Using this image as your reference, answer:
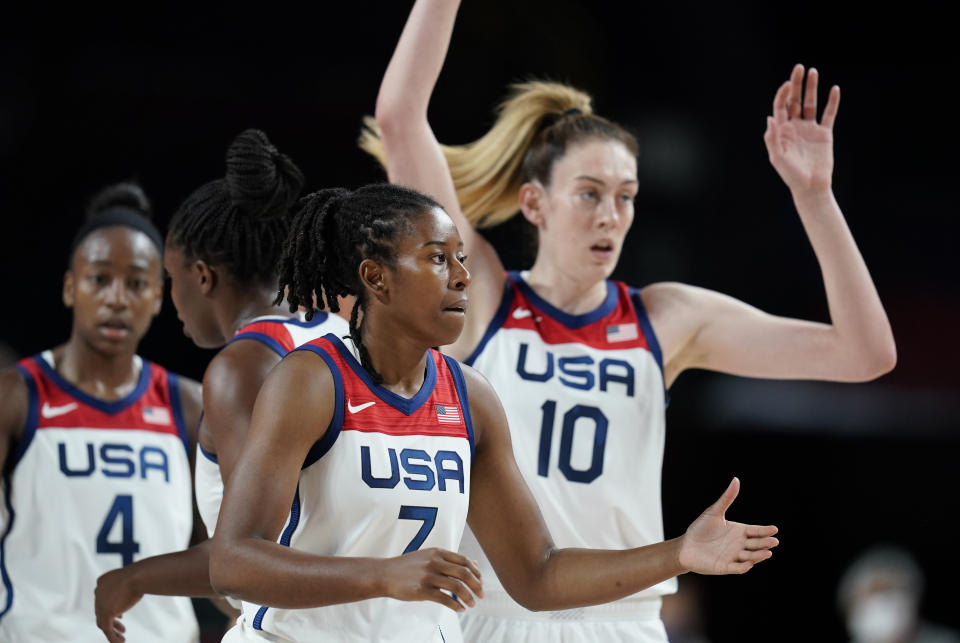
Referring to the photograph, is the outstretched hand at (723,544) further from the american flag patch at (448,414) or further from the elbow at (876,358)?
the elbow at (876,358)

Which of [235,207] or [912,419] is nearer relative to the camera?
[235,207]

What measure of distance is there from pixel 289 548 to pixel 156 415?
226 centimetres

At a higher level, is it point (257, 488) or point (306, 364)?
point (306, 364)

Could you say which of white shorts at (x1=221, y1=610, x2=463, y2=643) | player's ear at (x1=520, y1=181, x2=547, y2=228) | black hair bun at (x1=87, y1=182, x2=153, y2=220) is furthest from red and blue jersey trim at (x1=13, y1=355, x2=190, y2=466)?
white shorts at (x1=221, y1=610, x2=463, y2=643)

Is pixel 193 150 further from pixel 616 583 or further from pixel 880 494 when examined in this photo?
pixel 616 583

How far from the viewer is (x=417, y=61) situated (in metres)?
3.21

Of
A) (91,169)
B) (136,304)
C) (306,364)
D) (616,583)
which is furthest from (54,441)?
(91,169)

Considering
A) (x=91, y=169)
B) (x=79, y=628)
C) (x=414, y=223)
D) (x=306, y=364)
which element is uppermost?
(x=91, y=169)

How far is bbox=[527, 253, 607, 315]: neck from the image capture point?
3629 mm

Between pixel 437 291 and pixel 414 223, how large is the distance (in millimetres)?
146

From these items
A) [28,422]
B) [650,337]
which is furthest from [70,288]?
[650,337]

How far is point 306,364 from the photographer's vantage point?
7.72ft

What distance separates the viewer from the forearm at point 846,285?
3.38 m

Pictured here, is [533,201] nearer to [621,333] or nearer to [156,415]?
[621,333]
